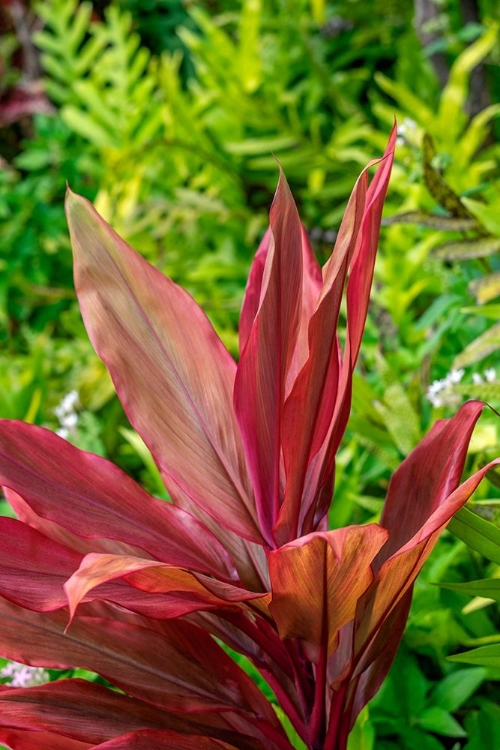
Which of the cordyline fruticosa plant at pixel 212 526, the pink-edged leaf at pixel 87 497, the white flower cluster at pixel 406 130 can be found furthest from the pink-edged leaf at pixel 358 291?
the white flower cluster at pixel 406 130

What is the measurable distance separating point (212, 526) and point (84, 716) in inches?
5.9

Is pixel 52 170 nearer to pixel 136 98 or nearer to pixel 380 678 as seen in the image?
pixel 136 98

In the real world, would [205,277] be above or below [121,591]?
above

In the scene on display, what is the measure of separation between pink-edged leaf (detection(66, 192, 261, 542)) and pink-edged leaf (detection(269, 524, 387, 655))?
0.23 ft

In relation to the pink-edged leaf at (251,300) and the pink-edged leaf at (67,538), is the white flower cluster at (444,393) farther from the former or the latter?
the pink-edged leaf at (67,538)

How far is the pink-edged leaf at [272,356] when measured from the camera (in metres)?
0.48

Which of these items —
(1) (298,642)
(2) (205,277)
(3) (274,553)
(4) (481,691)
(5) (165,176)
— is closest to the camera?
(3) (274,553)

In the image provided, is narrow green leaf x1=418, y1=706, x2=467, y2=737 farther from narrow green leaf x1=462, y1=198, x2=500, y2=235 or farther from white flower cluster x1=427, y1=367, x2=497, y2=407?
narrow green leaf x1=462, y1=198, x2=500, y2=235

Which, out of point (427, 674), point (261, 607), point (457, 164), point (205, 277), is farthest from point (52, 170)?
point (261, 607)

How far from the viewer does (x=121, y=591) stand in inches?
18.5

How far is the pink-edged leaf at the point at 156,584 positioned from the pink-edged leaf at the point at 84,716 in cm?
8

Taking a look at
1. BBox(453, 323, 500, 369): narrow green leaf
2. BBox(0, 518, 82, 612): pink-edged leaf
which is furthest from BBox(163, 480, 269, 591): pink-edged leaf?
BBox(453, 323, 500, 369): narrow green leaf

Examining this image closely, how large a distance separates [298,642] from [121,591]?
126mm

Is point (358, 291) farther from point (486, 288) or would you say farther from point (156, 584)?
point (486, 288)
